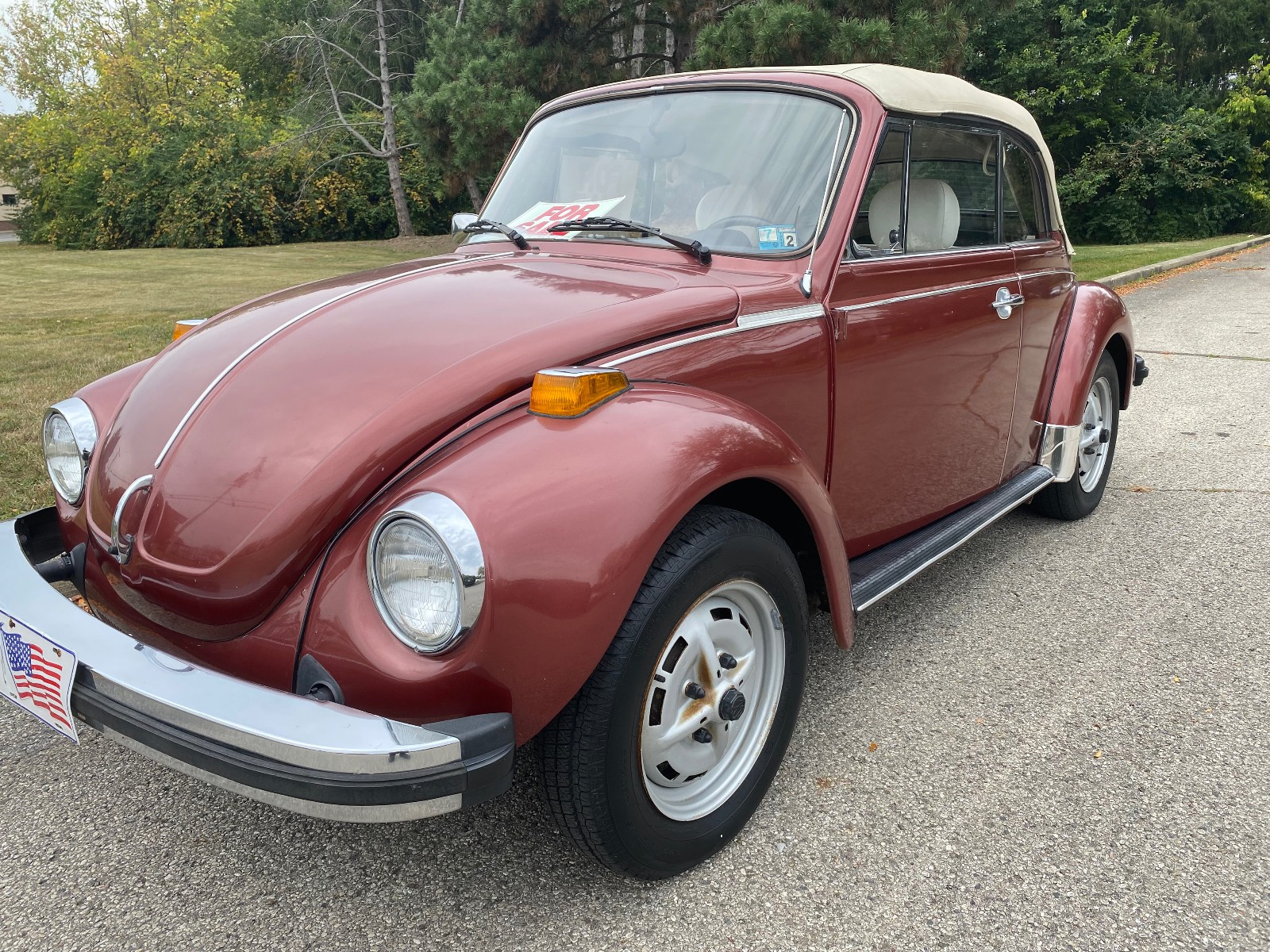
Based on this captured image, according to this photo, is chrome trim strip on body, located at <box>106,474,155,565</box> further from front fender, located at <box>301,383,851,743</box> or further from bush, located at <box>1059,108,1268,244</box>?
bush, located at <box>1059,108,1268,244</box>

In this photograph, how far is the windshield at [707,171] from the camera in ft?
9.02

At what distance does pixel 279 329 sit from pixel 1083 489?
362 centimetres

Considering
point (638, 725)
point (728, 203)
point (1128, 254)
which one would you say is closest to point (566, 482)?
point (638, 725)

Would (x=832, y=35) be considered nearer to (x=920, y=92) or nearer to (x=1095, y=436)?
(x=1095, y=436)

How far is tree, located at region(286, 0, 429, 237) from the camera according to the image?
23.1m

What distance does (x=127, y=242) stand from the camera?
26.5 m

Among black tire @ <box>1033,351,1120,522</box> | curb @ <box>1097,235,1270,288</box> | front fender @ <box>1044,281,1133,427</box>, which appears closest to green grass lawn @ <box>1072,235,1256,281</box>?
curb @ <box>1097,235,1270,288</box>

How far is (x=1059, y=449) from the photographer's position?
3.92 m

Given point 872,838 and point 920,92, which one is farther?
point 920,92

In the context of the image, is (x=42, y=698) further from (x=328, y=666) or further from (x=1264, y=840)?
(x=1264, y=840)

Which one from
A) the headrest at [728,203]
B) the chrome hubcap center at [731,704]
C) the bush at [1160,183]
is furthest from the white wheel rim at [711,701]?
the bush at [1160,183]

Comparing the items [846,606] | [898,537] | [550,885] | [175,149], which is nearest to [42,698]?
[550,885]

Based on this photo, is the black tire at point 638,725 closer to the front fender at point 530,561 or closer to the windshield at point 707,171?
the front fender at point 530,561

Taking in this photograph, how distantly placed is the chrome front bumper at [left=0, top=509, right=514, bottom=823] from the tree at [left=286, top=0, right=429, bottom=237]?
22419mm
